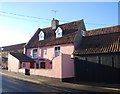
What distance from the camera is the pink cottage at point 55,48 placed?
80.0 ft

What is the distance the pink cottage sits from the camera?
24.4 m

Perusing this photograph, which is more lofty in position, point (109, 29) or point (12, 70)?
point (109, 29)

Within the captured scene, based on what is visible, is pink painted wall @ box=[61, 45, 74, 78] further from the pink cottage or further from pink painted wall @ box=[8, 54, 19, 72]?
pink painted wall @ box=[8, 54, 19, 72]

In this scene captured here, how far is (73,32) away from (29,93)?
16.1 m

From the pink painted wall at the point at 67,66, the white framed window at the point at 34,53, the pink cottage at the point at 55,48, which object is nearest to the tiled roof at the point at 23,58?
the pink cottage at the point at 55,48

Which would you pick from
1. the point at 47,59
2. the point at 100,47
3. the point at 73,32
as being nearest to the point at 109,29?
the point at 73,32

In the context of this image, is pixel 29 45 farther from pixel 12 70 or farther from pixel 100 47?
pixel 100 47

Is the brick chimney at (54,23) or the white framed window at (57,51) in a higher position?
the brick chimney at (54,23)

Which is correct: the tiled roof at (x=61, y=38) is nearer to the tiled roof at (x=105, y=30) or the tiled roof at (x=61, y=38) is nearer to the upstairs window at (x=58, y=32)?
the upstairs window at (x=58, y=32)

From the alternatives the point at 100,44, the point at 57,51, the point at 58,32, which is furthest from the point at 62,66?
the point at 58,32

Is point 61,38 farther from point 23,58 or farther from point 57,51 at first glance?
point 23,58

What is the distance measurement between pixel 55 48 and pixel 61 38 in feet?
5.82

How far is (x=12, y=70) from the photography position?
110 feet

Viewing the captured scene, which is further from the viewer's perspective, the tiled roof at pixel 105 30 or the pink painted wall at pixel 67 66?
the tiled roof at pixel 105 30
